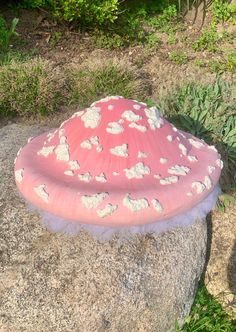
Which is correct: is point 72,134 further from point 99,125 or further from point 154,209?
point 154,209

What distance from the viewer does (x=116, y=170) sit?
2416 mm

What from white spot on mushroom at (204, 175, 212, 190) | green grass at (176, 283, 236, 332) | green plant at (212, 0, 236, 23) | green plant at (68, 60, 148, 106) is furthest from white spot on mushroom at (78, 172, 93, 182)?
green plant at (212, 0, 236, 23)

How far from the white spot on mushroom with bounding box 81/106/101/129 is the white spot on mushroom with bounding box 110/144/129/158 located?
0.56 ft

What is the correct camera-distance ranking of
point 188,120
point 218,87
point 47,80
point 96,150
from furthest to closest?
point 47,80
point 218,87
point 188,120
point 96,150

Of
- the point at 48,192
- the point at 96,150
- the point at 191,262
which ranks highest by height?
the point at 96,150

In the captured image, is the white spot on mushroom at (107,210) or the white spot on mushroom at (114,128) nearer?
the white spot on mushroom at (107,210)

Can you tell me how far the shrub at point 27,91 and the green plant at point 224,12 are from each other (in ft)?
10.9

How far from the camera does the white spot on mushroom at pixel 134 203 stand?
228 cm

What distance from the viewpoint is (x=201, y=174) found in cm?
253

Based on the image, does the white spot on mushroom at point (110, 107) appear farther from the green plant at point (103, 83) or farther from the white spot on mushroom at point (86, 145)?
the green plant at point (103, 83)

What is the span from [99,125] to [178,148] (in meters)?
0.44

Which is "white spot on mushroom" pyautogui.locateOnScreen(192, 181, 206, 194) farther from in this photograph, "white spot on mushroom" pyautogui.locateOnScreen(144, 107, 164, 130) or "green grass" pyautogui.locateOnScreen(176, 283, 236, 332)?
"green grass" pyautogui.locateOnScreen(176, 283, 236, 332)

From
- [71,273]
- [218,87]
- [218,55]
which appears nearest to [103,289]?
[71,273]

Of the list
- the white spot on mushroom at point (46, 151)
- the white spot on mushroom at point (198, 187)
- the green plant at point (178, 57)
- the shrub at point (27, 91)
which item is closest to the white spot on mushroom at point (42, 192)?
the white spot on mushroom at point (46, 151)
